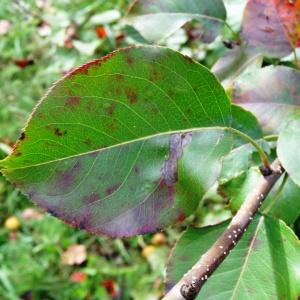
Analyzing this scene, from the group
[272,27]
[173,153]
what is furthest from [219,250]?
[272,27]

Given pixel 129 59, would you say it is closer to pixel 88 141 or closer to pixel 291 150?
pixel 88 141

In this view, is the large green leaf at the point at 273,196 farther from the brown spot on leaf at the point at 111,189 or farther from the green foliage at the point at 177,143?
the brown spot on leaf at the point at 111,189

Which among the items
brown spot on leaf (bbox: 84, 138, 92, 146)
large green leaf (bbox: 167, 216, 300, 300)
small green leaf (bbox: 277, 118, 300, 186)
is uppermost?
brown spot on leaf (bbox: 84, 138, 92, 146)

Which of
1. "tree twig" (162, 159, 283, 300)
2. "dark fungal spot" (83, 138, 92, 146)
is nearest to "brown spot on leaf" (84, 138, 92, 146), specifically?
"dark fungal spot" (83, 138, 92, 146)

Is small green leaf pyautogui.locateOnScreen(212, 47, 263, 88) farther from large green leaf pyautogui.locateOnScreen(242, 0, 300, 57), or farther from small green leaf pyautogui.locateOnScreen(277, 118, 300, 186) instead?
small green leaf pyautogui.locateOnScreen(277, 118, 300, 186)

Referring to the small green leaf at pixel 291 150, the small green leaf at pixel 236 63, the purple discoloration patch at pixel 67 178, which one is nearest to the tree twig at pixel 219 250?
the small green leaf at pixel 291 150
